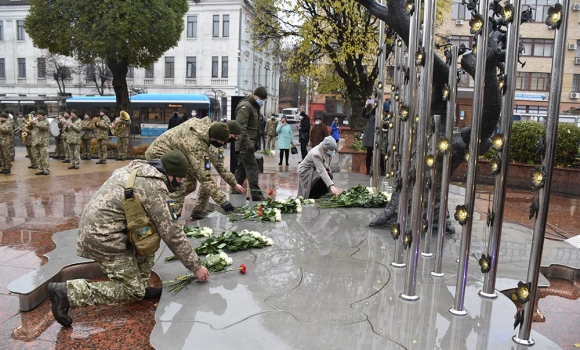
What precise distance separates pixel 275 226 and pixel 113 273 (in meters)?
2.72

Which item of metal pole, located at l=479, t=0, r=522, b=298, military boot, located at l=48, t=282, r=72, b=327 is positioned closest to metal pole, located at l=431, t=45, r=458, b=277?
metal pole, located at l=479, t=0, r=522, b=298

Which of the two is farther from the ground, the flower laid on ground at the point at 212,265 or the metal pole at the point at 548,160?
the metal pole at the point at 548,160

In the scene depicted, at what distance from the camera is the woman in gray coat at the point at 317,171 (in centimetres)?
746

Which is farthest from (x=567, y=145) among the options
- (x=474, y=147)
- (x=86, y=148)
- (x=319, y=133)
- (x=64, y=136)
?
(x=86, y=148)

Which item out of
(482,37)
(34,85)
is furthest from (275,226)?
(34,85)

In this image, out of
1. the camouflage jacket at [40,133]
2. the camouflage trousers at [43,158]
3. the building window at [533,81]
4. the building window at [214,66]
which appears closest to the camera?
the camouflage trousers at [43,158]

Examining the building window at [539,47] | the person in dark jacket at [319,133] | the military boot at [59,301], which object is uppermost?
the building window at [539,47]

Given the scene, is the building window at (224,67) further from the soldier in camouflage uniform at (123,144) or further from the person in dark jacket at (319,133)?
the person in dark jacket at (319,133)

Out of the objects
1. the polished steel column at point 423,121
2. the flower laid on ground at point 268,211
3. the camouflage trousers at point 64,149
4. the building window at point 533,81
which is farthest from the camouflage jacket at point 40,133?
the building window at point 533,81

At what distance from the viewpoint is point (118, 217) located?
3.82m

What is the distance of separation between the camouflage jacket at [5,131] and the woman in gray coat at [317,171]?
9416mm

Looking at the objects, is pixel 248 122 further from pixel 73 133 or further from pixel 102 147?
pixel 102 147

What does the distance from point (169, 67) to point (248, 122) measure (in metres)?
40.5

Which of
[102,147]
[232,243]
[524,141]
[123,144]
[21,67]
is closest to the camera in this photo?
[232,243]
